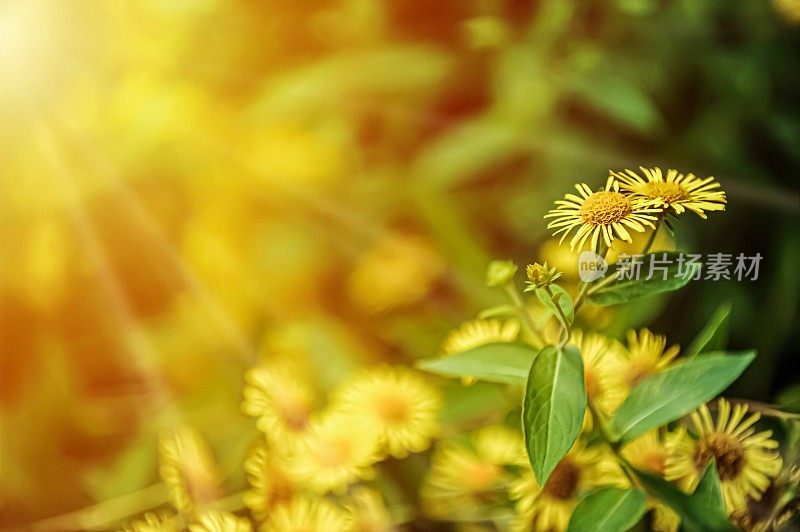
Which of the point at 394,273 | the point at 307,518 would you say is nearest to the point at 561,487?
the point at 307,518

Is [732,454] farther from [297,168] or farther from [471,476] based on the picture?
[297,168]

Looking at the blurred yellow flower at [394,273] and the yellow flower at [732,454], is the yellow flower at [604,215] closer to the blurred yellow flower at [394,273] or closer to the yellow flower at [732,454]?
the yellow flower at [732,454]

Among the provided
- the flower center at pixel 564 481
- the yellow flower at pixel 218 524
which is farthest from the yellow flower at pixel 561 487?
the yellow flower at pixel 218 524

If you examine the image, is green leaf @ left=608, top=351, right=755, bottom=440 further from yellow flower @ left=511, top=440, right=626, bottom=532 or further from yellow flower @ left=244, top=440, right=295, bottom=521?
yellow flower @ left=244, top=440, right=295, bottom=521

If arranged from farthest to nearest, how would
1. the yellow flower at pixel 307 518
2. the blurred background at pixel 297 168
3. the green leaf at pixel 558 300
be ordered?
the blurred background at pixel 297 168 < the yellow flower at pixel 307 518 < the green leaf at pixel 558 300

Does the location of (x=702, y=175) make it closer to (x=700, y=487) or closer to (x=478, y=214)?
(x=478, y=214)

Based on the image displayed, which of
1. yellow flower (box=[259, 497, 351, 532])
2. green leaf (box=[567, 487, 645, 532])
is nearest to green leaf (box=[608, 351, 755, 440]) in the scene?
green leaf (box=[567, 487, 645, 532])
